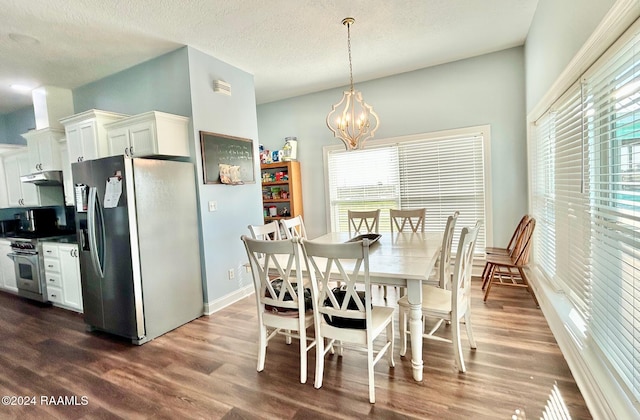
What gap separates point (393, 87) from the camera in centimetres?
445

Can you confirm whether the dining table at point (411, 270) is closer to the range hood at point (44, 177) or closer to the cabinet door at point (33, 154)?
the range hood at point (44, 177)

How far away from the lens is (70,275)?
362 cm

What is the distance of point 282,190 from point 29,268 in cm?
353

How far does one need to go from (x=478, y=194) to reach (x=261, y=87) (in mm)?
3460

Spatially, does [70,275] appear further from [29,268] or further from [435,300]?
[435,300]

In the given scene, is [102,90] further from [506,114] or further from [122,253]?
[506,114]

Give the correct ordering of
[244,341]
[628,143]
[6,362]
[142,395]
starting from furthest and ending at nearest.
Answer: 1. [244,341]
2. [6,362]
3. [142,395]
4. [628,143]

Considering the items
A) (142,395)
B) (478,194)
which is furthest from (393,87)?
(142,395)

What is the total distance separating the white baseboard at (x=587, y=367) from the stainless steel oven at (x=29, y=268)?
5.42 meters

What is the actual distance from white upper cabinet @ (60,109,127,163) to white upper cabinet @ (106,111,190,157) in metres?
0.07

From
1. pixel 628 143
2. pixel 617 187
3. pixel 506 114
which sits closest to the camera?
pixel 628 143

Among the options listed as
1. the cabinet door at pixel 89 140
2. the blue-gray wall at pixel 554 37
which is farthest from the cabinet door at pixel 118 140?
the blue-gray wall at pixel 554 37

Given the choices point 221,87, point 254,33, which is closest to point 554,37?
point 254,33

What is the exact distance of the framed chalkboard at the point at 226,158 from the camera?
3428 millimetres
